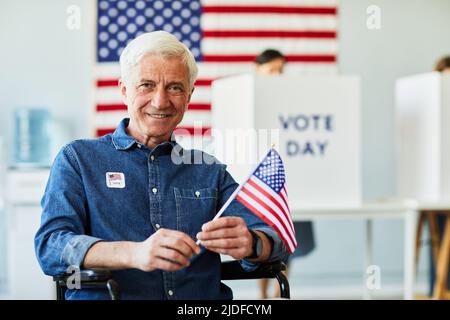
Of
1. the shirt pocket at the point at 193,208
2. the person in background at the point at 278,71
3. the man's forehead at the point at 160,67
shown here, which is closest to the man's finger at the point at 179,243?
the shirt pocket at the point at 193,208

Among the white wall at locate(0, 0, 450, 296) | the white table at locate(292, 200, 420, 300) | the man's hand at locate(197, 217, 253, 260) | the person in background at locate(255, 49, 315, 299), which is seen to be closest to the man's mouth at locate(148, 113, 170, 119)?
the man's hand at locate(197, 217, 253, 260)

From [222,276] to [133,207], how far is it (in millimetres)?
250

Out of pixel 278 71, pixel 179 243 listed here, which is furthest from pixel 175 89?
pixel 278 71

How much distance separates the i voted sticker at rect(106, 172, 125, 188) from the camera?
1.47m

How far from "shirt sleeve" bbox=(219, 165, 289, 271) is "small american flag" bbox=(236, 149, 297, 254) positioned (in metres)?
0.03

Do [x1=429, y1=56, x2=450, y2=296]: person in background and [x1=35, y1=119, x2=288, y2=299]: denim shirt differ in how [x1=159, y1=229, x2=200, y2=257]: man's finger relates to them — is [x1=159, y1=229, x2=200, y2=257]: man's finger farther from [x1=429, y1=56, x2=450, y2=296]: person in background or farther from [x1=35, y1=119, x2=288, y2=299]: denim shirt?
[x1=429, y1=56, x2=450, y2=296]: person in background

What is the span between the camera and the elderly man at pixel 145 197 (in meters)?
1.40

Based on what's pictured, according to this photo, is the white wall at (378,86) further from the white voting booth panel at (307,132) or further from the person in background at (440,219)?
the white voting booth panel at (307,132)

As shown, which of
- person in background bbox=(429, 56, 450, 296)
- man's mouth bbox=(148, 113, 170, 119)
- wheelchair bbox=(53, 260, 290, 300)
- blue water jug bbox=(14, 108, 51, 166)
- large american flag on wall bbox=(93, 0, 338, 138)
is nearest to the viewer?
wheelchair bbox=(53, 260, 290, 300)

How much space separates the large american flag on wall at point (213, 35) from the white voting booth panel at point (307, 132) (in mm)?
A: 1386

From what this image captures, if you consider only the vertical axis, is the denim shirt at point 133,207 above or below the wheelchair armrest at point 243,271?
above

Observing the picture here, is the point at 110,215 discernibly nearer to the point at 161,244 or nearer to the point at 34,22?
the point at 161,244

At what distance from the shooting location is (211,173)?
1.58 metres

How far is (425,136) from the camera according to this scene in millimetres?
3693
